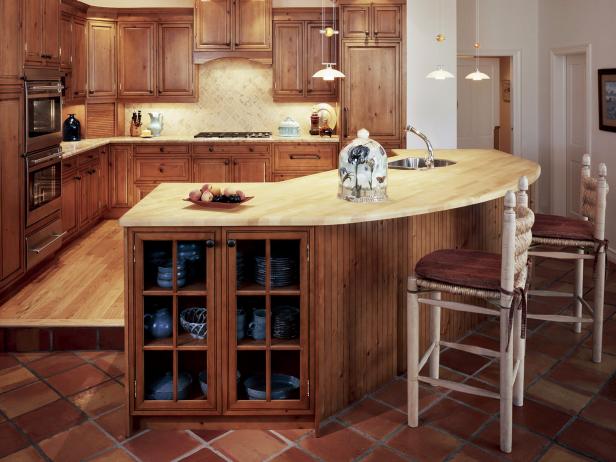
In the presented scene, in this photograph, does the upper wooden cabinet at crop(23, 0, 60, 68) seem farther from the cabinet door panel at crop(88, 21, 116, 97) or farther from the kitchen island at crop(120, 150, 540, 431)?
the kitchen island at crop(120, 150, 540, 431)

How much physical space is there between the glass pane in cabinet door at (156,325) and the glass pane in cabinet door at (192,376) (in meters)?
0.11

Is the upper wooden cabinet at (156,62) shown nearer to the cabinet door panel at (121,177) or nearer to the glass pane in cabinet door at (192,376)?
the cabinet door panel at (121,177)

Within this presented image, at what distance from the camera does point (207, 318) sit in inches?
116

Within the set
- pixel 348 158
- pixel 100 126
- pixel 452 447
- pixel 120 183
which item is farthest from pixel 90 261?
pixel 452 447

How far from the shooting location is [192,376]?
10.1 ft

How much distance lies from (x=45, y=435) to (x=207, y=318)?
916mm

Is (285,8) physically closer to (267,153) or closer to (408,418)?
(267,153)

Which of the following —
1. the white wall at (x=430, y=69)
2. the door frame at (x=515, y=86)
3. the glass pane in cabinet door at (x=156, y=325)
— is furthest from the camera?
the door frame at (x=515, y=86)

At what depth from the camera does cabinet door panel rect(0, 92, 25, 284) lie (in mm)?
4363

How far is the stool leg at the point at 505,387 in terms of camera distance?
2816 millimetres

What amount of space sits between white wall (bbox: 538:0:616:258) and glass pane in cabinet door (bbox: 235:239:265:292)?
4072 mm

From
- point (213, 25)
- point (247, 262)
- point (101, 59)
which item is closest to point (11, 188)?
point (247, 262)

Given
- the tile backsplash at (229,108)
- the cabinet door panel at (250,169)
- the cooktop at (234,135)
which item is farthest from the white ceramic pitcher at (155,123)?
the cabinet door panel at (250,169)

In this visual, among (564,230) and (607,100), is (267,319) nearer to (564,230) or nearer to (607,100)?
(564,230)
